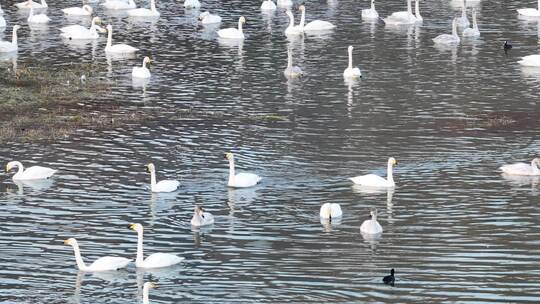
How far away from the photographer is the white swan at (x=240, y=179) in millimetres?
27062

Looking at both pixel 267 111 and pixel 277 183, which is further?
pixel 267 111

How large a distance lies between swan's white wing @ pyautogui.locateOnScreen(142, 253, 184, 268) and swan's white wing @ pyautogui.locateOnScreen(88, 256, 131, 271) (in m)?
0.41

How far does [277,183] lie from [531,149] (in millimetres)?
6479

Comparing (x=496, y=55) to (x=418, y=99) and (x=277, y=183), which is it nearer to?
(x=418, y=99)

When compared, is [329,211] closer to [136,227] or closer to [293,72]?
[136,227]

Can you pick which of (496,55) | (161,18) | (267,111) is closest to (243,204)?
(267,111)

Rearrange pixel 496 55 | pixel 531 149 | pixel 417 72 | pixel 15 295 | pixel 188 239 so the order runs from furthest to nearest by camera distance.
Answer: pixel 496 55 → pixel 417 72 → pixel 531 149 → pixel 188 239 → pixel 15 295

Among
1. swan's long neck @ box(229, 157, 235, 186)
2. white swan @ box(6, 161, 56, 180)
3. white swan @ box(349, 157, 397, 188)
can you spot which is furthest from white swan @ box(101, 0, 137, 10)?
white swan @ box(349, 157, 397, 188)

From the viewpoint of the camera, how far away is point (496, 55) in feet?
140

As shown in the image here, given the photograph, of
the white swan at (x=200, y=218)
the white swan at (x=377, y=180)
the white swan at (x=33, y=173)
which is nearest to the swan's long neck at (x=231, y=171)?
the white swan at (x=377, y=180)

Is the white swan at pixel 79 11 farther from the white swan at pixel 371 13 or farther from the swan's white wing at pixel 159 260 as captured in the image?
the swan's white wing at pixel 159 260

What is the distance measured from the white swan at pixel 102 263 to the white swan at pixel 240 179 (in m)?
5.36

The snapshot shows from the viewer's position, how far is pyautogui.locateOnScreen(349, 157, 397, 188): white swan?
2714cm

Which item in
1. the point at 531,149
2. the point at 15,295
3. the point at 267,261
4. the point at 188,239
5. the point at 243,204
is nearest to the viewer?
the point at 15,295
